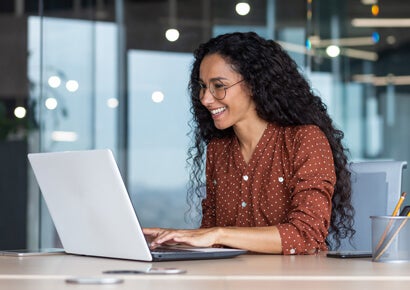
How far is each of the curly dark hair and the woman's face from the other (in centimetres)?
2

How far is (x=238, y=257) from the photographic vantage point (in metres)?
2.23

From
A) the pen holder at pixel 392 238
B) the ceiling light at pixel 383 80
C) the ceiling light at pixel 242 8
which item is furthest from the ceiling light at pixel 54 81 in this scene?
the pen holder at pixel 392 238

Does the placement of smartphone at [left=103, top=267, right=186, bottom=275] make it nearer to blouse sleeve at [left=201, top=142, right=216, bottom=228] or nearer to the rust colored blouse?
the rust colored blouse

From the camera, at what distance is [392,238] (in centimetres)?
207

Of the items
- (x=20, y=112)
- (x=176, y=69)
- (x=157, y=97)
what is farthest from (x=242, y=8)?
(x=20, y=112)

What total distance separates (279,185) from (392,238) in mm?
Result: 692

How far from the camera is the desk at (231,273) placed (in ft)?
5.49

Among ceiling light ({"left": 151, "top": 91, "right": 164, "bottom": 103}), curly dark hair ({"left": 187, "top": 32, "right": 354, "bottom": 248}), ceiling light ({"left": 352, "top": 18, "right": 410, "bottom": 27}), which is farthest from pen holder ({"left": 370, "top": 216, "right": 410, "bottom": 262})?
ceiling light ({"left": 352, "top": 18, "right": 410, "bottom": 27})

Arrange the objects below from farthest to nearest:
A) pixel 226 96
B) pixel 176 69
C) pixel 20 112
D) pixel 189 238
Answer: pixel 176 69
pixel 20 112
pixel 226 96
pixel 189 238

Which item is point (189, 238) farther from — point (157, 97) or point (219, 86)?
point (157, 97)

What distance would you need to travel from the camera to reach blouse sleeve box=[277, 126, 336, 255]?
7.99 feet

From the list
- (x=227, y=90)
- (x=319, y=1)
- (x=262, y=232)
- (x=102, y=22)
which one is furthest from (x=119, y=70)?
(x=262, y=232)

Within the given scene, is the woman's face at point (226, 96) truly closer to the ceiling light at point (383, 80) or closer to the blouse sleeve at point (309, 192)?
the blouse sleeve at point (309, 192)

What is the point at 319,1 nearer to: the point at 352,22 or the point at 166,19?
the point at 352,22
